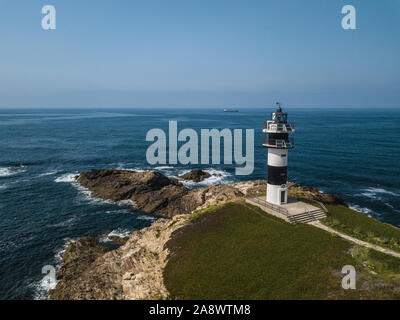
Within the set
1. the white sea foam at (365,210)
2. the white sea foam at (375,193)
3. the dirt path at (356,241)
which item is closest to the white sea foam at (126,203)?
the dirt path at (356,241)

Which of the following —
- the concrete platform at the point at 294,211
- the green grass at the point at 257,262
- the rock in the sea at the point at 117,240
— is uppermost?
the concrete platform at the point at 294,211

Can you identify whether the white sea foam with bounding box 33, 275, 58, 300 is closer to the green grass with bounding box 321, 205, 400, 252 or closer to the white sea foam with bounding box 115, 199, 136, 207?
the white sea foam with bounding box 115, 199, 136, 207

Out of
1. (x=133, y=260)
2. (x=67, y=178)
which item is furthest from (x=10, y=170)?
(x=133, y=260)

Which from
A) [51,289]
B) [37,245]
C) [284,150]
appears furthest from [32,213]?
[284,150]

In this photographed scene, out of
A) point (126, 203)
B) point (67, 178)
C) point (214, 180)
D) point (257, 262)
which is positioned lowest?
point (126, 203)

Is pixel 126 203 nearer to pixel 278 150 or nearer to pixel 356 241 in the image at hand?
pixel 278 150

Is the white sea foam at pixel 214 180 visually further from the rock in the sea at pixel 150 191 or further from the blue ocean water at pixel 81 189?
the rock in the sea at pixel 150 191

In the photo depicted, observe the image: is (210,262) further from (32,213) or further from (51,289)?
(32,213)
